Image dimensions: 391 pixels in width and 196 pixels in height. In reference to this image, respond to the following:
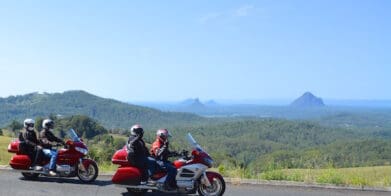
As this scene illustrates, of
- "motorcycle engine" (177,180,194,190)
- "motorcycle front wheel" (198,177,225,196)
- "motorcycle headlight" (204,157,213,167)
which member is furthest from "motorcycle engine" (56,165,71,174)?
"motorcycle headlight" (204,157,213,167)

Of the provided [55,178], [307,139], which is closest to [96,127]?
[55,178]

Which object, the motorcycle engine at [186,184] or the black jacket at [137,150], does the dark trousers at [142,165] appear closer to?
the black jacket at [137,150]

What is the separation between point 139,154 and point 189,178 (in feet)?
3.87

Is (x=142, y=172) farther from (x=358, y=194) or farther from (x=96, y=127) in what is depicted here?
(x=96, y=127)

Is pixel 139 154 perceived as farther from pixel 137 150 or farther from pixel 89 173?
pixel 89 173

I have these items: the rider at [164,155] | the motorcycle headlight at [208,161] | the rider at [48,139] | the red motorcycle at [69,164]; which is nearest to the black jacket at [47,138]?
the rider at [48,139]

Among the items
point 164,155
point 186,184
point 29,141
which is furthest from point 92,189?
point 29,141

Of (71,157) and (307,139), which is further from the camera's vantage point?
→ (307,139)

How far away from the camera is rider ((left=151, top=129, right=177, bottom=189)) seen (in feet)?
32.2

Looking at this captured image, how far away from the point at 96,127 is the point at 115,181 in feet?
260

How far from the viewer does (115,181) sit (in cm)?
995

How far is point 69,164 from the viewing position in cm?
1132

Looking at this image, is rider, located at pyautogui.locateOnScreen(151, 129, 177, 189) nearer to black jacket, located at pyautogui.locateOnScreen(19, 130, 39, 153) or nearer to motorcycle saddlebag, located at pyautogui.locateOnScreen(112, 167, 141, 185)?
motorcycle saddlebag, located at pyautogui.locateOnScreen(112, 167, 141, 185)

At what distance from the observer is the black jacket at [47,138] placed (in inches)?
457
